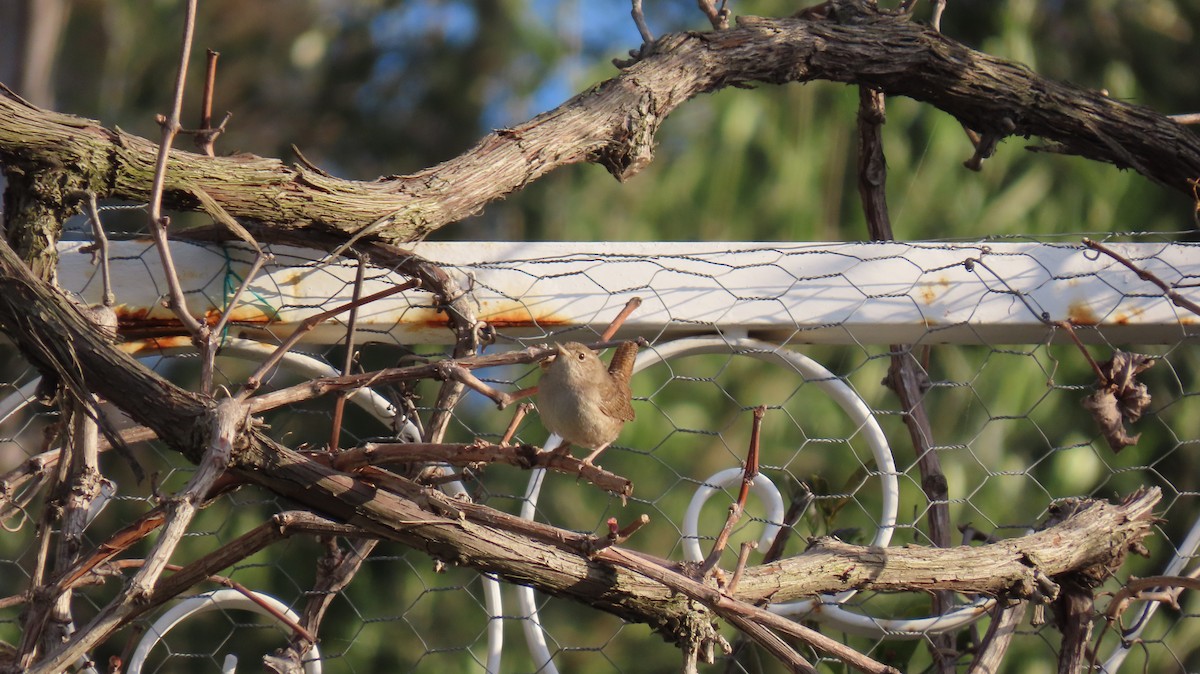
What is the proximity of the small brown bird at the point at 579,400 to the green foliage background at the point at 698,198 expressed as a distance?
4.97 feet

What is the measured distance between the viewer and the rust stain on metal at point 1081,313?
1213mm

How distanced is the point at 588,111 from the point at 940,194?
2849 mm

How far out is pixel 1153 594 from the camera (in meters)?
1.15

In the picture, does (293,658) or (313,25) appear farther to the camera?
(313,25)

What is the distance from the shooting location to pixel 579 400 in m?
1.04

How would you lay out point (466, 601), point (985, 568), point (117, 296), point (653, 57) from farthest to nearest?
point (466, 601), point (653, 57), point (117, 296), point (985, 568)

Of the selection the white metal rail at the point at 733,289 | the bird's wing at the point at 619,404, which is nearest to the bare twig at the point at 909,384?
the white metal rail at the point at 733,289

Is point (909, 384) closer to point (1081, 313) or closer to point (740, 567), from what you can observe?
point (1081, 313)

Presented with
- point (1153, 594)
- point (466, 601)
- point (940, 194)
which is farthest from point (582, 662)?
point (1153, 594)

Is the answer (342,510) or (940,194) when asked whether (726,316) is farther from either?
(940,194)

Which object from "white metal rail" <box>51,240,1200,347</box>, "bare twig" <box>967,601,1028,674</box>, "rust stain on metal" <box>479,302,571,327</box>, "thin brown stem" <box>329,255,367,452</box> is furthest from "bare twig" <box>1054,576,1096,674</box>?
"thin brown stem" <box>329,255,367,452</box>

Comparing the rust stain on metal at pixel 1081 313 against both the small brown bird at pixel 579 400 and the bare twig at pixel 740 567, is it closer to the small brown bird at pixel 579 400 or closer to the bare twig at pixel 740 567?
the small brown bird at pixel 579 400

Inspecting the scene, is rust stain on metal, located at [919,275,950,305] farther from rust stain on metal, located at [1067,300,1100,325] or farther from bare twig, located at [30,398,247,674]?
bare twig, located at [30,398,247,674]

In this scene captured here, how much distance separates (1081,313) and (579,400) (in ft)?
1.85
